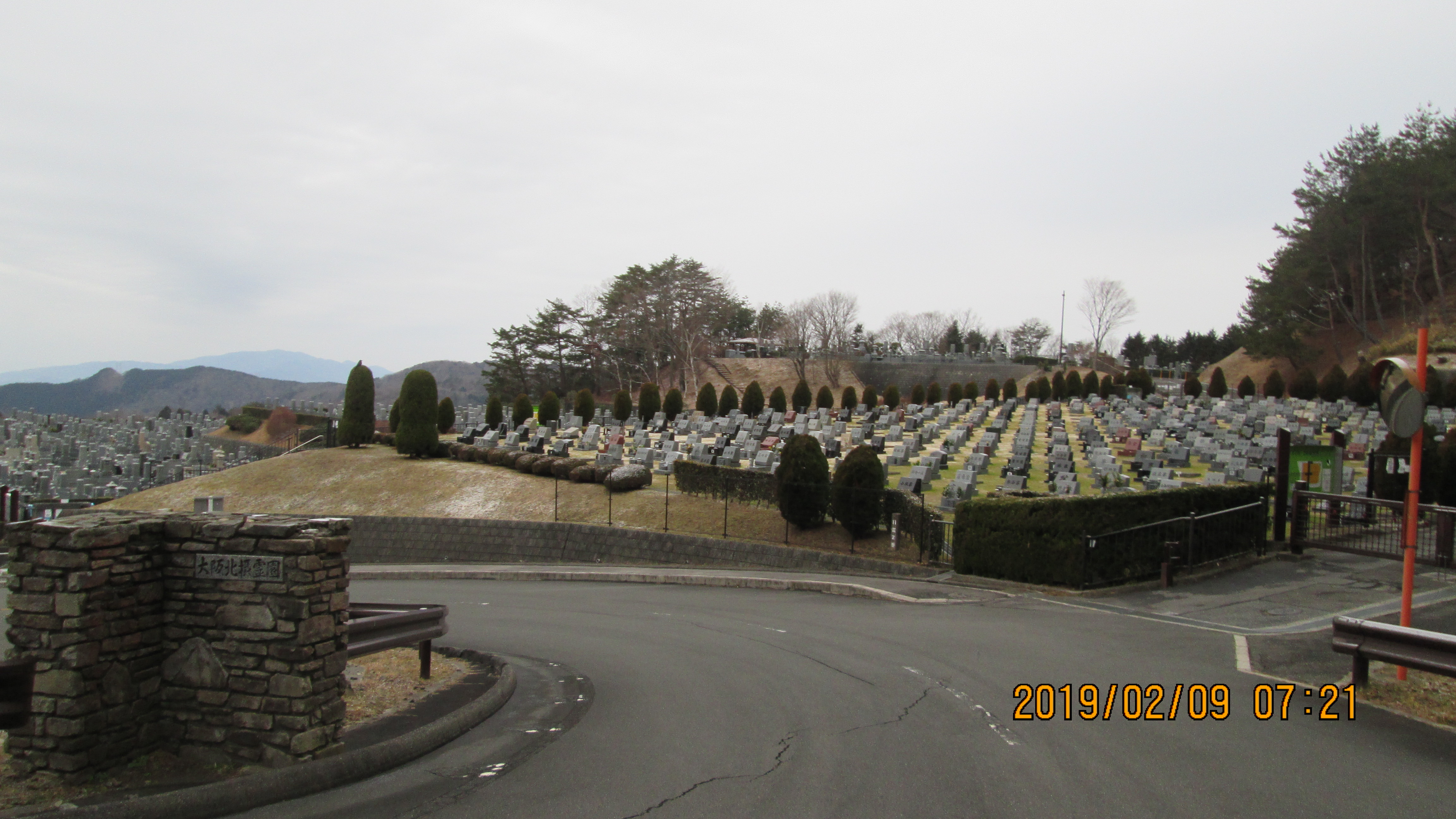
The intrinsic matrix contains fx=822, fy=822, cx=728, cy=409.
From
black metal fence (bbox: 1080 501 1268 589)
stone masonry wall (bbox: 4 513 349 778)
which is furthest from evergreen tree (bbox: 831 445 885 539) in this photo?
stone masonry wall (bbox: 4 513 349 778)

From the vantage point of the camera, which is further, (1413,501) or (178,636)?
(1413,501)

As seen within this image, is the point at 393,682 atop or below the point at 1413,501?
below

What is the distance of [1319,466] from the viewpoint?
16531 millimetres

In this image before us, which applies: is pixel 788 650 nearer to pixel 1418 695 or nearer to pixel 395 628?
pixel 395 628

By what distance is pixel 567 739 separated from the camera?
19.7 ft

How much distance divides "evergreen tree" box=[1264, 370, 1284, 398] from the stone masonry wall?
55042 mm

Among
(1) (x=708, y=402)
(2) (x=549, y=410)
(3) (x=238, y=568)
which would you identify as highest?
(1) (x=708, y=402)

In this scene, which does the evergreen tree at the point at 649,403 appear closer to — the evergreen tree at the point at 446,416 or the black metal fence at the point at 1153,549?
the evergreen tree at the point at 446,416

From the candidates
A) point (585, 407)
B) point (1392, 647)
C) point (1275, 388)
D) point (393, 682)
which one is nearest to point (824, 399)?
point (585, 407)

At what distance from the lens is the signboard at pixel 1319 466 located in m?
16.4

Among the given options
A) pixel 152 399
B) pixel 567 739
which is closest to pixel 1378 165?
pixel 567 739

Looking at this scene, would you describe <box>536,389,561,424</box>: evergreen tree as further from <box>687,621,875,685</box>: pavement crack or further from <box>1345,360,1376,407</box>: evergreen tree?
<box>1345,360,1376,407</box>: evergreen tree

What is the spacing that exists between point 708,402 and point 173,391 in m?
143

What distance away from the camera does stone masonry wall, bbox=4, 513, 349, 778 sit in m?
4.64
